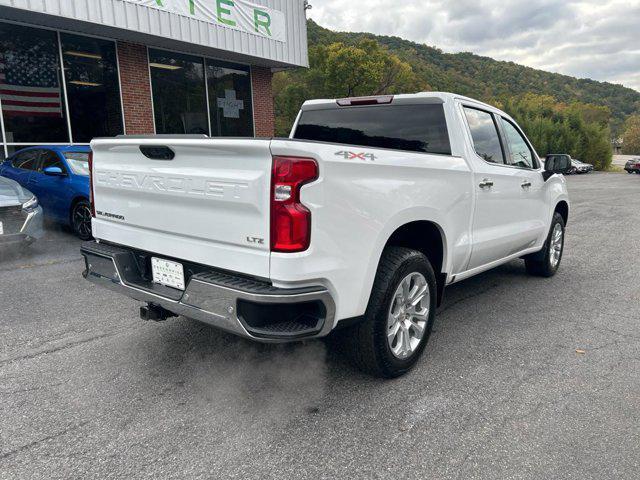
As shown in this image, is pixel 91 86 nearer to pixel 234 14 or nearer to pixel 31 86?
pixel 31 86

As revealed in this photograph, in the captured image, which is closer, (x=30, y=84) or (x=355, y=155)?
(x=355, y=155)

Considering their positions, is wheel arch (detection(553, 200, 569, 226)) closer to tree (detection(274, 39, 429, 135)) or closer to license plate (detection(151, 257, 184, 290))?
license plate (detection(151, 257, 184, 290))

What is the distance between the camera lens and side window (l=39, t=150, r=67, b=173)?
768cm

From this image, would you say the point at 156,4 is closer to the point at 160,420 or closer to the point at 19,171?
the point at 19,171

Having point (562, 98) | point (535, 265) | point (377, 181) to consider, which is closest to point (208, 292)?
point (377, 181)

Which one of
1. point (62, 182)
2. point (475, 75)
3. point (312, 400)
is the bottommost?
point (312, 400)

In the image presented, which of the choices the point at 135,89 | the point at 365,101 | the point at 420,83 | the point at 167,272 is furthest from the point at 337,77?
the point at 167,272

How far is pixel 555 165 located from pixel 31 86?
34.9ft

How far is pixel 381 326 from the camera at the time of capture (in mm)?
2943

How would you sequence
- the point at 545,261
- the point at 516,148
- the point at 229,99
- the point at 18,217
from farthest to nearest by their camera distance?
1. the point at 229,99
2. the point at 18,217
3. the point at 545,261
4. the point at 516,148

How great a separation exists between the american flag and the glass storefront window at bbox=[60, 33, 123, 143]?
0.29 m

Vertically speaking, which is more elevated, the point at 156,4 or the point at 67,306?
the point at 156,4

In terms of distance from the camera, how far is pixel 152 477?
2.25 meters

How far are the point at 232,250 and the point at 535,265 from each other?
172 inches
